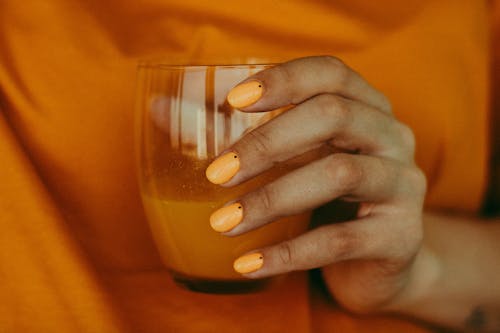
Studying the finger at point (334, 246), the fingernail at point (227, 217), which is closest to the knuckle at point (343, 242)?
the finger at point (334, 246)

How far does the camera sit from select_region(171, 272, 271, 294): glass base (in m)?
0.69

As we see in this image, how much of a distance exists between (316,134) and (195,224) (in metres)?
0.14

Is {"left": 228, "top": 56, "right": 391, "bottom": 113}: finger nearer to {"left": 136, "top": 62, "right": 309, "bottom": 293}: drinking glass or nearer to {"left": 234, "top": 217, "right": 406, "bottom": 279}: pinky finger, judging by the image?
{"left": 136, "top": 62, "right": 309, "bottom": 293}: drinking glass

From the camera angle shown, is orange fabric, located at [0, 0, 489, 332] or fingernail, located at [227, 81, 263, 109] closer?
fingernail, located at [227, 81, 263, 109]

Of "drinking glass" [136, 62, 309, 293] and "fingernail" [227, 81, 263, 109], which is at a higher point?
"fingernail" [227, 81, 263, 109]

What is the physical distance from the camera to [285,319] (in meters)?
0.72

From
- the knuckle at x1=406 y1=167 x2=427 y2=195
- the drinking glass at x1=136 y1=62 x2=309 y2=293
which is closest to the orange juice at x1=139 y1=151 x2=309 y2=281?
the drinking glass at x1=136 y1=62 x2=309 y2=293

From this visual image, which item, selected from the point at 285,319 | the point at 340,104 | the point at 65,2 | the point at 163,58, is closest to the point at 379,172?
the point at 340,104

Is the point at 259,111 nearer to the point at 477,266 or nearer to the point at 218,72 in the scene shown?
the point at 218,72

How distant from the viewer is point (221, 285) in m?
0.69

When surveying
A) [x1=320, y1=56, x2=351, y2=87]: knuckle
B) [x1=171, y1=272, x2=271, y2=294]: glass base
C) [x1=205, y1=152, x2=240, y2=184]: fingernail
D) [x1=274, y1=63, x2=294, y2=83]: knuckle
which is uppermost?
[x1=274, y1=63, x2=294, y2=83]: knuckle

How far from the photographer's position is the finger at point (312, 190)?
59 centimetres

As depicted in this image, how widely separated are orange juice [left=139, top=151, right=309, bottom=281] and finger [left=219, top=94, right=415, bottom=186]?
4 centimetres

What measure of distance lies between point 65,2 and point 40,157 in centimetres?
Answer: 18
